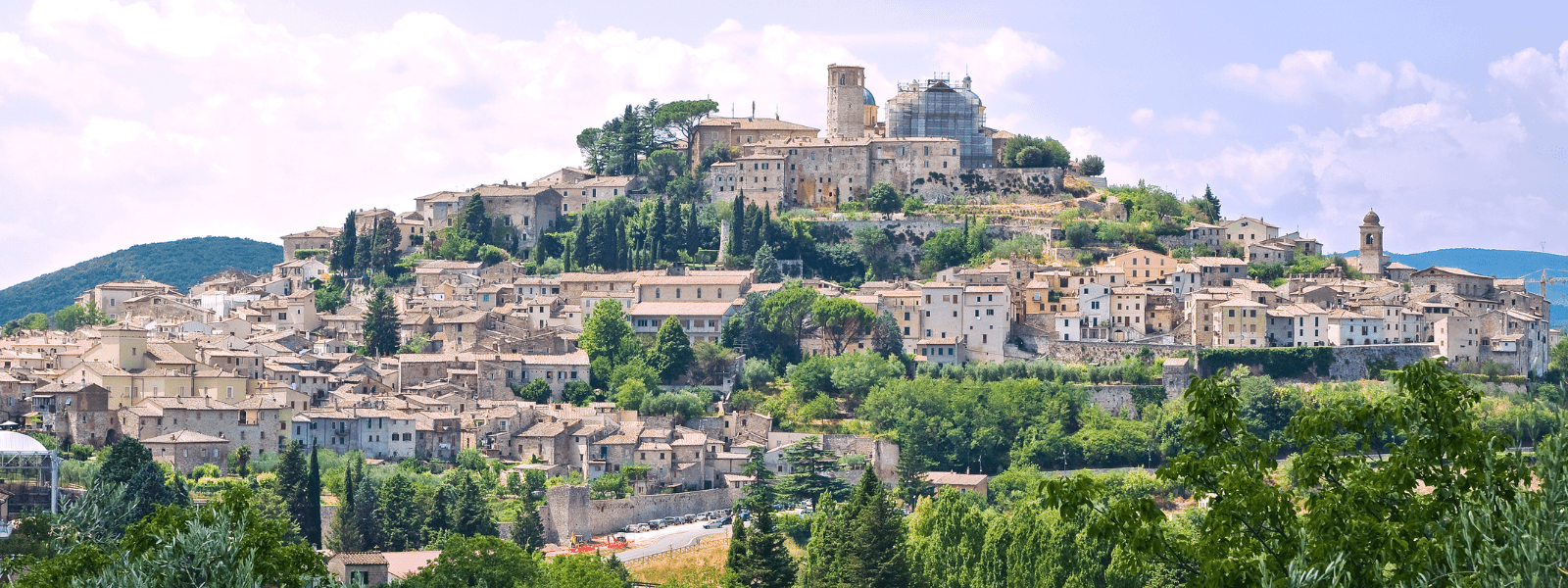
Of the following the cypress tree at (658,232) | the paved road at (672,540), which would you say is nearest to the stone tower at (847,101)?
the cypress tree at (658,232)

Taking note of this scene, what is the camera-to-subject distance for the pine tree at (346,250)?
76.8 m

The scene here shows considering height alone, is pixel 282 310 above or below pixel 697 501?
above

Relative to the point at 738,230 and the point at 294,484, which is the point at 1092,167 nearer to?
the point at 738,230

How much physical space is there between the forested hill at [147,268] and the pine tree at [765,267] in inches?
2219

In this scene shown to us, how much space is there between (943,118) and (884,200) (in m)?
6.91

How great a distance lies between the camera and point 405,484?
50594mm

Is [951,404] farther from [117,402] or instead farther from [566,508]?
[117,402]

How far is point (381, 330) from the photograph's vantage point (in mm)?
66188

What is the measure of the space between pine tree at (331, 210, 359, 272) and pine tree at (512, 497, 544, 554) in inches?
1205

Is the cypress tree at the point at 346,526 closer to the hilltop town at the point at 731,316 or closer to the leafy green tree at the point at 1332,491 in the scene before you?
the hilltop town at the point at 731,316

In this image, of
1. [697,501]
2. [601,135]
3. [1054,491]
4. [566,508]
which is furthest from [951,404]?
[1054,491]

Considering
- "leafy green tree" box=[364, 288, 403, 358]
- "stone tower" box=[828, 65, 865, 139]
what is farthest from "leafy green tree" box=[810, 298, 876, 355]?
"stone tower" box=[828, 65, 865, 139]

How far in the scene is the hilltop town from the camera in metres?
55.6

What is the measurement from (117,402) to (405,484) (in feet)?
29.7
